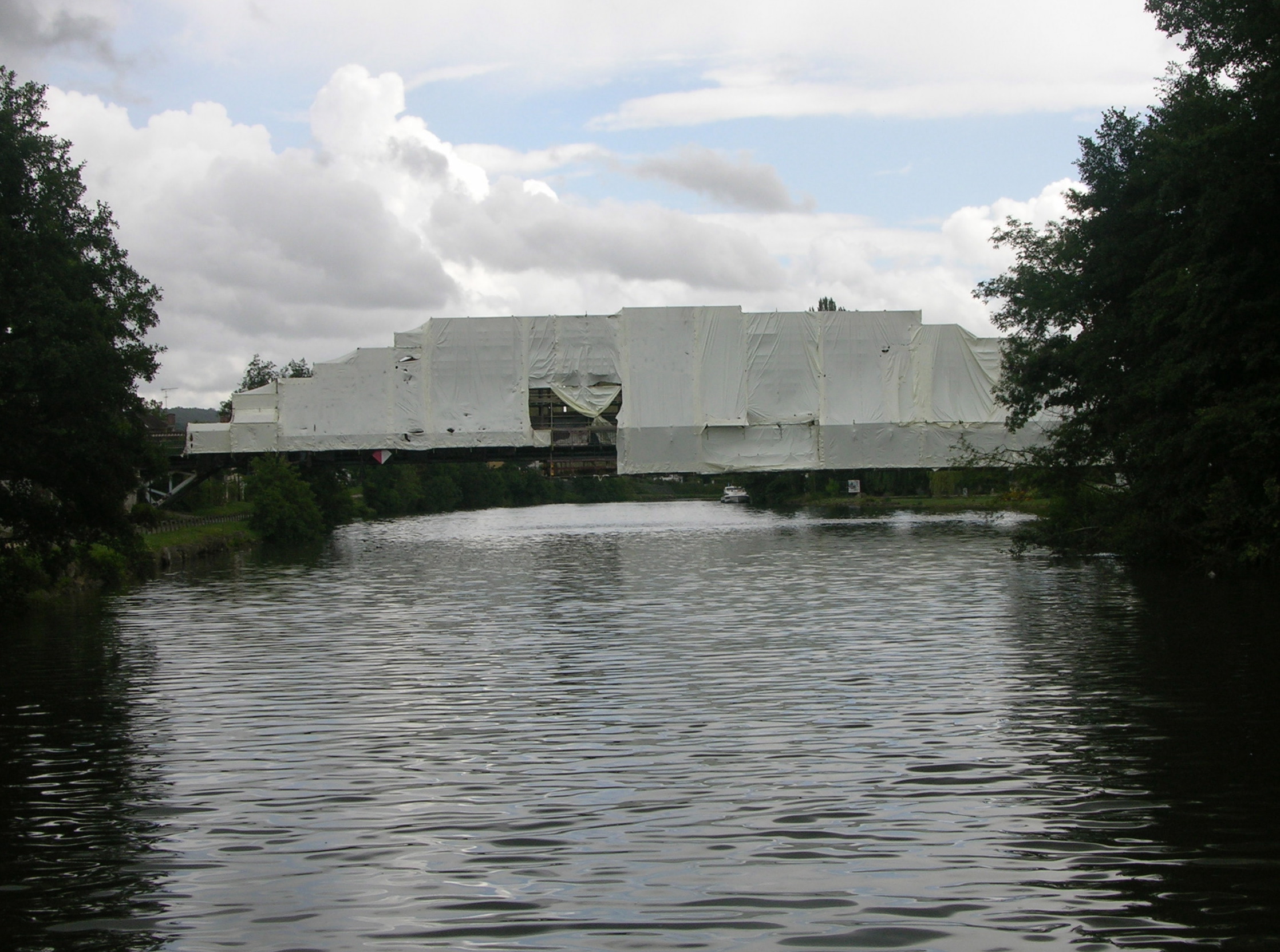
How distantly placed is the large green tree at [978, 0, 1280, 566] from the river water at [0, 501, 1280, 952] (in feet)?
14.4

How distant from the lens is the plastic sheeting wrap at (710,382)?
Answer: 5444 centimetres

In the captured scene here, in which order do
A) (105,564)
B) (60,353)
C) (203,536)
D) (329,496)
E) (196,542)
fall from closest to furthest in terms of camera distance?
(60,353)
(105,564)
(196,542)
(203,536)
(329,496)

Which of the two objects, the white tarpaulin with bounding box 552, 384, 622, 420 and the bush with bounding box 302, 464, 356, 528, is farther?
the bush with bounding box 302, 464, 356, 528

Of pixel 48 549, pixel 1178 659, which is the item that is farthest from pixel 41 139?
pixel 1178 659

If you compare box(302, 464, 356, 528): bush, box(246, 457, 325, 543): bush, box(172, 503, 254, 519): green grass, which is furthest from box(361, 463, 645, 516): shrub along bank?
box(246, 457, 325, 543): bush

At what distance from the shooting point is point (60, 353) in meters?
30.0

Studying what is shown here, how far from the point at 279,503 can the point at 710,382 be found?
33.9 m

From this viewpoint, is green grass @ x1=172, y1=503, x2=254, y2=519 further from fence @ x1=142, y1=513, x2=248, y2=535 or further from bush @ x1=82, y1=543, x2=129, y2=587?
bush @ x1=82, y1=543, x2=129, y2=587

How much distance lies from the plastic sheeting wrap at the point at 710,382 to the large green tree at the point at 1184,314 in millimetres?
11100

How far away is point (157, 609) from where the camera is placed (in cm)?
3556

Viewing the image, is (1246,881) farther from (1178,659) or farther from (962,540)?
(962,540)

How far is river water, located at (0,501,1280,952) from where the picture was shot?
9.56 m

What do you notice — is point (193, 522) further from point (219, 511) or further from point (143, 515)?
point (143, 515)

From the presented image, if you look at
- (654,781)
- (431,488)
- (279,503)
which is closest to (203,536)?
(279,503)
